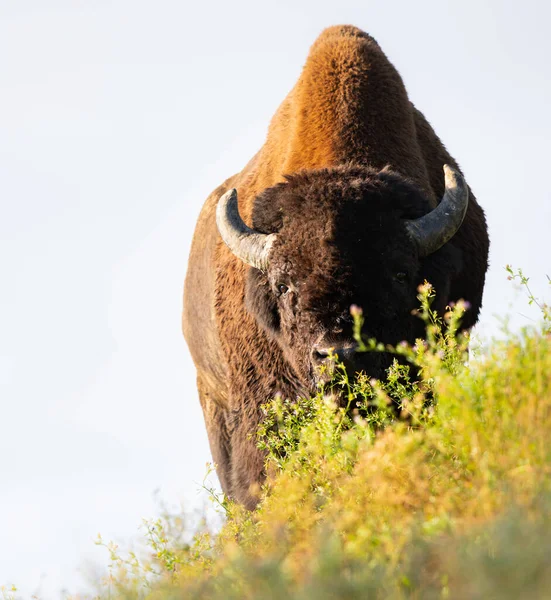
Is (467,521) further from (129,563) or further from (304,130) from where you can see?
(304,130)

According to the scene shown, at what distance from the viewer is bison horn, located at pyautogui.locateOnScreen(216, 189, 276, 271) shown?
7.01 meters

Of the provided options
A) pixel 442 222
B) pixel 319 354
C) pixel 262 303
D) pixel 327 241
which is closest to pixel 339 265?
pixel 327 241

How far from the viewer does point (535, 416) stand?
3303 millimetres

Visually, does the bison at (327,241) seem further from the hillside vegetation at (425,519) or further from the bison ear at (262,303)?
the hillside vegetation at (425,519)

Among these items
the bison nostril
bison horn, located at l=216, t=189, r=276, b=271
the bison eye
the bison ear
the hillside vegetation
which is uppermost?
bison horn, located at l=216, t=189, r=276, b=271

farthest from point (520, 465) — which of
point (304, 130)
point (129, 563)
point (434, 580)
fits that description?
point (304, 130)

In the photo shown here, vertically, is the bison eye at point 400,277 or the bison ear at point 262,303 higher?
the bison ear at point 262,303

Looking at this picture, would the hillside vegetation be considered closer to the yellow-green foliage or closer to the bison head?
the yellow-green foliage

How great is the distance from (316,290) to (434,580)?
348cm

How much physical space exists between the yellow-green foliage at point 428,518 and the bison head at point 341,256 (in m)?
1.90

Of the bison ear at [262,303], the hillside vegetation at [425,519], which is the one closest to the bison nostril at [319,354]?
the bison ear at [262,303]

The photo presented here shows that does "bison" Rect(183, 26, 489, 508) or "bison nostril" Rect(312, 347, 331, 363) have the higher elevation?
"bison" Rect(183, 26, 489, 508)

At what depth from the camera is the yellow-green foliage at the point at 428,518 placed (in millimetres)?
2389

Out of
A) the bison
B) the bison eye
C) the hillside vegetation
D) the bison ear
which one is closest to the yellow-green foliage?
the hillside vegetation
